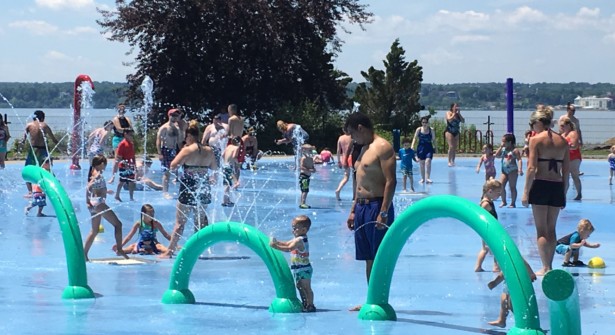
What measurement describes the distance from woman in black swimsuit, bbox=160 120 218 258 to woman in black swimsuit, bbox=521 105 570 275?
3.71m

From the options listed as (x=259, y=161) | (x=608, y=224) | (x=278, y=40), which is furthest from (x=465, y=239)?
(x=278, y=40)

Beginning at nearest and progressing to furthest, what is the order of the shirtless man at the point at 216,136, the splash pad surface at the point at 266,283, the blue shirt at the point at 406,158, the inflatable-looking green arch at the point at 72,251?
the splash pad surface at the point at 266,283
the inflatable-looking green arch at the point at 72,251
the blue shirt at the point at 406,158
the shirtless man at the point at 216,136

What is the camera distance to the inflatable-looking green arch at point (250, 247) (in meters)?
8.50

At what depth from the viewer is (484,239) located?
23.6ft

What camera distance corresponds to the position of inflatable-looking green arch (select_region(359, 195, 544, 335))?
7.04 metres

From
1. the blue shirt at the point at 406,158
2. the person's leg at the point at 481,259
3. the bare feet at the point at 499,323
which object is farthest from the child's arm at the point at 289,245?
the blue shirt at the point at 406,158

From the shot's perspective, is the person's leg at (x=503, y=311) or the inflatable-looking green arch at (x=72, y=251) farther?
the inflatable-looking green arch at (x=72, y=251)

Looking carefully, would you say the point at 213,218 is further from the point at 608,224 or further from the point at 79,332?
the point at 79,332

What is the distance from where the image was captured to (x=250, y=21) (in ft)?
110

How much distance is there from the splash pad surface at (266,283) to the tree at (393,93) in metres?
21.3

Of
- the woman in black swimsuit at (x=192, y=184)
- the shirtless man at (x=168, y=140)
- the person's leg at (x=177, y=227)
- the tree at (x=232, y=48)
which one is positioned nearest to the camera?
the person's leg at (x=177, y=227)

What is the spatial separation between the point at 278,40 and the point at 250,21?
1.04 metres

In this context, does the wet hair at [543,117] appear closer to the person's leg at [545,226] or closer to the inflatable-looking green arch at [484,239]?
the person's leg at [545,226]

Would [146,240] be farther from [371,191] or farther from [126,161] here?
[126,161]
